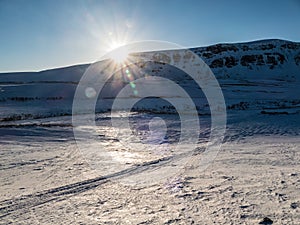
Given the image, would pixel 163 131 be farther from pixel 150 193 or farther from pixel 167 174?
pixel 150 193

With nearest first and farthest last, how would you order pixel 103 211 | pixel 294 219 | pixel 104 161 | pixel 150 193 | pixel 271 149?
1. pixel 294 219
2. pixel 103 211
3. pixel 150 193
4. pixel 104 161
5. pixel 271 149

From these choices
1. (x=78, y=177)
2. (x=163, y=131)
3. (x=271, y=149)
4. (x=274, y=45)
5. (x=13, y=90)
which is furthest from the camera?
(x=274, y=45)

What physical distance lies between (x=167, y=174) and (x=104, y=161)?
5.71ft

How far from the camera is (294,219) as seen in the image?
10.6 ft

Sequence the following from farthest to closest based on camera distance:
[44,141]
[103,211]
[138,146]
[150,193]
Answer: [44,141], [138,146], [150,193], [103,211]

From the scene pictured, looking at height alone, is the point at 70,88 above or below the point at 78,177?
above

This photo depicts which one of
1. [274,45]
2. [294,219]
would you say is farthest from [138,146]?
[274,45]

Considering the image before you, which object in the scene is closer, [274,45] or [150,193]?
[150,193]

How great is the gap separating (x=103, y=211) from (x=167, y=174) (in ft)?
5.95

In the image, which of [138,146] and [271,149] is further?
[138,146]

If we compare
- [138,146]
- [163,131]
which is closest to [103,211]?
[138,146]

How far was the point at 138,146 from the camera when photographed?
812cm

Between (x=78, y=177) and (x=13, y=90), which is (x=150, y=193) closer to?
(x=78, y=177)

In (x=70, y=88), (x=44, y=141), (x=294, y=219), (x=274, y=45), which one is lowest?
(x=294, y=219)
